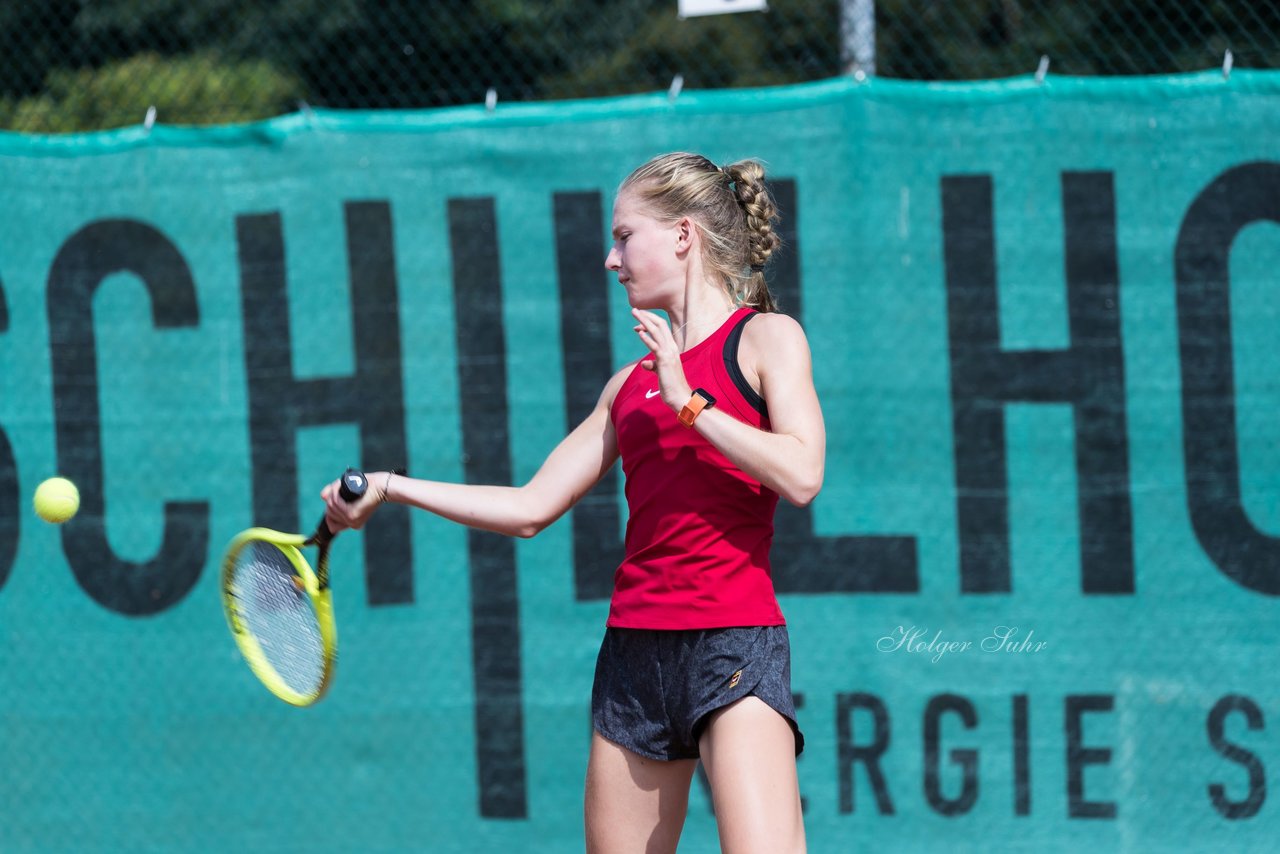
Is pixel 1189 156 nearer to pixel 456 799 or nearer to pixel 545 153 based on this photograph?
pixel 545 153

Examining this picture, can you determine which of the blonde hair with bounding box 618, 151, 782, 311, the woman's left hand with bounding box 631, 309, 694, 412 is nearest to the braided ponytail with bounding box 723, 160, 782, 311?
the blonde hair with bounding box 618, 151, 782, 311

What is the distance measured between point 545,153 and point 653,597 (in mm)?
2061

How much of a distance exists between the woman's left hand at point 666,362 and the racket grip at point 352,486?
63cm

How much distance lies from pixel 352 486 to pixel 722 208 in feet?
2.83

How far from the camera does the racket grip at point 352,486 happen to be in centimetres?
265

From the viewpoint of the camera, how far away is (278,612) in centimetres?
301

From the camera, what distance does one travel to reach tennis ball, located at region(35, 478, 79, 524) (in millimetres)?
3678

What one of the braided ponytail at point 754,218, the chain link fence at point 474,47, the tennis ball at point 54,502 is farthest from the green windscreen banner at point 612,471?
the chain link fence at point 474,47

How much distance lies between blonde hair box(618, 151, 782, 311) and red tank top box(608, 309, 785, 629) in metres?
0.16

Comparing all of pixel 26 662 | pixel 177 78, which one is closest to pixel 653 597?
pixel 26 662

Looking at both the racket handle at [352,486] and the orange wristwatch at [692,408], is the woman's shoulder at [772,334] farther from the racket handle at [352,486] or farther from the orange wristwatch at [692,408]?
the racket handle at [352,486]

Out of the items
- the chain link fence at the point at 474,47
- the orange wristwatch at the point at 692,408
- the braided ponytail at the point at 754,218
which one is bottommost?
the orange wristwatch at the point at 692,408

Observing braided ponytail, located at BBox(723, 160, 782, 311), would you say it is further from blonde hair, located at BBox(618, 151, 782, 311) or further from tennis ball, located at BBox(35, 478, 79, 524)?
tennis ball, located at BBox(35, 478, 79, 524)

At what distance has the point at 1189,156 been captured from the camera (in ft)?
13.4
